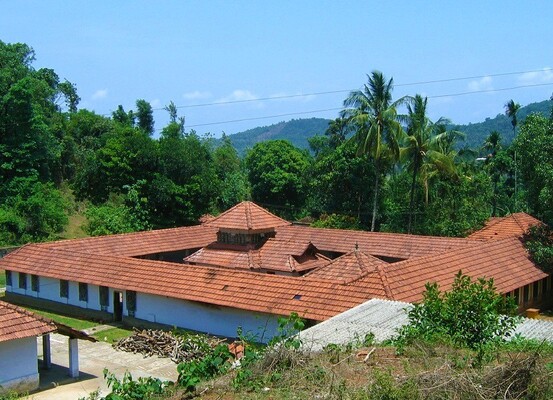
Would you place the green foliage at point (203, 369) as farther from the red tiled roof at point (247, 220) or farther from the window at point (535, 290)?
the window at point (535, 290)

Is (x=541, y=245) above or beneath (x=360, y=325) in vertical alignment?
above

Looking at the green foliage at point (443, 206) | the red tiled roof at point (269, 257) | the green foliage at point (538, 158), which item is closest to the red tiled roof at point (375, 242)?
the red tiled roof at point (269, 257)

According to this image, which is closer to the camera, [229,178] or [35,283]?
[35,283]

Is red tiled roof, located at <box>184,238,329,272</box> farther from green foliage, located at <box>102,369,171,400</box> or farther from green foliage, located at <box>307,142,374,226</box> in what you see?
green foliage, located at <box>102,369,171,400</box>

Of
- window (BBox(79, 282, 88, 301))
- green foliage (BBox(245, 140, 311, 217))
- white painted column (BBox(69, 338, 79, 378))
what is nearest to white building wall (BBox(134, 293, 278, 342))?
window (BBox(79, 282, 88, 301))

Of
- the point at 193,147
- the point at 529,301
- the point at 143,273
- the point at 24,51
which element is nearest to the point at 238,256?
the point at 143,273

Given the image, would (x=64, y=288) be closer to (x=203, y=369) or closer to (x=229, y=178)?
(x=203, y=369)

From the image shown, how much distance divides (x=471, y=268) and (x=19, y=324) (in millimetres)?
16246

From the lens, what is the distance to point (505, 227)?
3369 cm

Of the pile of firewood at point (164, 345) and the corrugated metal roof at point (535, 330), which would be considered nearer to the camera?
the corrugated metal roof at point (535, 330)

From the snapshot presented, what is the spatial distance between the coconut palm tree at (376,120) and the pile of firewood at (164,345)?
19091 millimetres

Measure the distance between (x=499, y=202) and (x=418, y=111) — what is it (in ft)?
53.1

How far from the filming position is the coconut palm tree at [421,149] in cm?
3528

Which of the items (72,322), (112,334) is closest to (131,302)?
(112,334)
